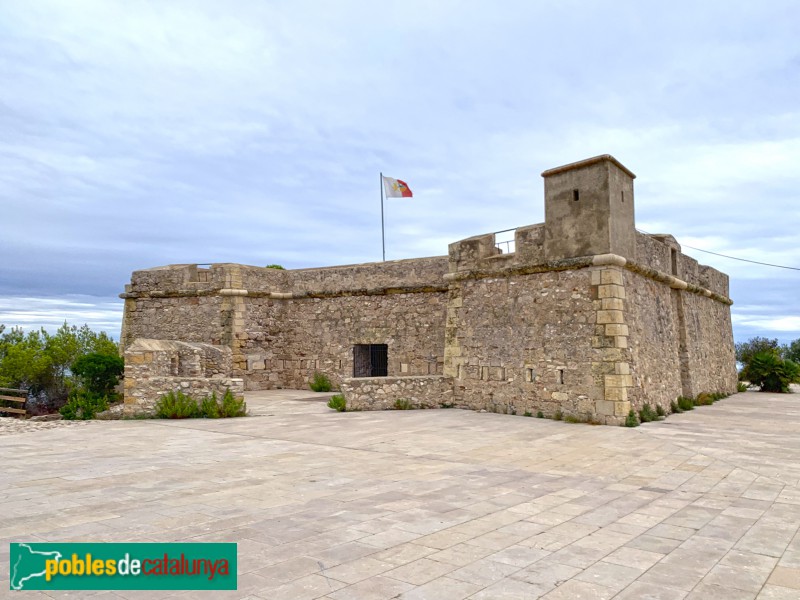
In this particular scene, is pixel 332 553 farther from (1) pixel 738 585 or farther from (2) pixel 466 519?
(1) pixel 738 585

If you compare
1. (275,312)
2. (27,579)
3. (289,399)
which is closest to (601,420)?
(289,399)

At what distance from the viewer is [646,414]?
11.1m

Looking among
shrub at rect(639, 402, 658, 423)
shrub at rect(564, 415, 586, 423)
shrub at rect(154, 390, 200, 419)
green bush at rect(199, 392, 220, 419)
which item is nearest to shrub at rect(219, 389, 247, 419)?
green bush at rect(199, 392, 220, 419)

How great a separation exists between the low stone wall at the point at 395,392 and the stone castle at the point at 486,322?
1.3 inches

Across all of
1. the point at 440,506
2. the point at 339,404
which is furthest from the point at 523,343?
the point at 440,506

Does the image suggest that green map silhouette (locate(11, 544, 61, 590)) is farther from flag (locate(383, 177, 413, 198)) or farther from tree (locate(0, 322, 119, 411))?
flag (locate(383, 177, 413, 198))

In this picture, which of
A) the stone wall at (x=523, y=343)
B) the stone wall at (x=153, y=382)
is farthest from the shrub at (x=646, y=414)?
the stone wall at (x=153, y=382)

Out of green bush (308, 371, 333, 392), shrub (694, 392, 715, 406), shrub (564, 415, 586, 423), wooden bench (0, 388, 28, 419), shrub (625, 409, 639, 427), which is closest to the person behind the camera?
shrub (625, 409, 639, 427)

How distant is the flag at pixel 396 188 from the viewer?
21562 mm

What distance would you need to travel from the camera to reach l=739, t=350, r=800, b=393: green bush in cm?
1933

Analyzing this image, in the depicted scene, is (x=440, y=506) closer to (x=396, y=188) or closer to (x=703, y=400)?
(x=703, y=400)

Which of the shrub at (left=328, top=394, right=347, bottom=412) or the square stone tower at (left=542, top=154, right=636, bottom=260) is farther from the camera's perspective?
the shrub at (left=328, top=394, right=347, bottom=412)

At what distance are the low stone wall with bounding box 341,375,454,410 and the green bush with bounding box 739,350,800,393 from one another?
43.3ft

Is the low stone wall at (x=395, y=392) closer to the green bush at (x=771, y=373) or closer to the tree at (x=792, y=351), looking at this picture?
the green bush at (x=771, y=373)
